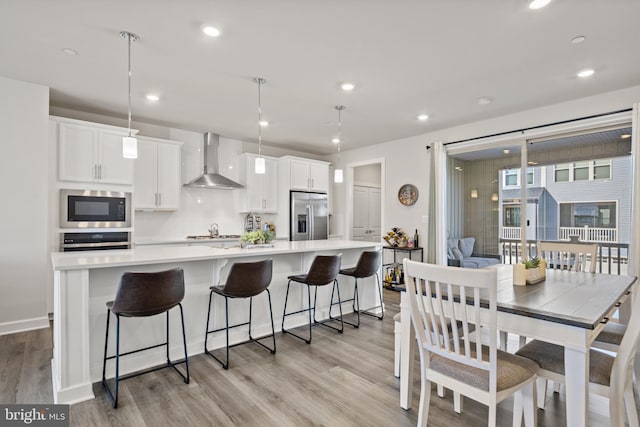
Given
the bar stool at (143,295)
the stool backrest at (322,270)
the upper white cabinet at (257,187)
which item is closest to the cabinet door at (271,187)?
the upper white cabinet at (257,187)

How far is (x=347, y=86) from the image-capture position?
11.6ft

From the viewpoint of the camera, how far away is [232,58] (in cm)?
289

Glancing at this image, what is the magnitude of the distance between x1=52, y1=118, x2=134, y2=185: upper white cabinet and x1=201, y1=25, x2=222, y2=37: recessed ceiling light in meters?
2.43

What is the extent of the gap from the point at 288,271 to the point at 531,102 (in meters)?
3.53

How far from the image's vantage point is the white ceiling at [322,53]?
87.7 inches

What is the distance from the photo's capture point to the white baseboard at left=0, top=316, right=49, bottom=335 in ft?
11.1

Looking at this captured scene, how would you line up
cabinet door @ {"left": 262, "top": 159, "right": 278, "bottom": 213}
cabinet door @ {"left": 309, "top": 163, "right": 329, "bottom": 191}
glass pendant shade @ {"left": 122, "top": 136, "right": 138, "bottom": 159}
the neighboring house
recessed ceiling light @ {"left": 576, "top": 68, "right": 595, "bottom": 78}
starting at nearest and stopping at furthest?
glass pendant shade @ {"left": 122, "top": 136, "right": 138, "bottom": 159}
recessed ceiling light @ {"left": 576, "top": 68, "right": 595, "bottom": 78}
the neighboring house
cabinet door @ {"left": 262, "top": 159, "right": 278, "bottom": 213}
cabinet door @ {"left": 309, "top": 163, "right": 329, "bottom": 191}

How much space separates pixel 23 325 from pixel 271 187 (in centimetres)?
383

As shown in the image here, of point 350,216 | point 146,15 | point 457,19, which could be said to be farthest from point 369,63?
point 350,216

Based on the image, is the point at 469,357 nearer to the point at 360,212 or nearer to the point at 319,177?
the point at 319,177

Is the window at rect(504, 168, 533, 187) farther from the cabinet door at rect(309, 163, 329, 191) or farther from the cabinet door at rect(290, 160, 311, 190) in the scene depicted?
the cabinet door at rect(290, 160, 311, 190)

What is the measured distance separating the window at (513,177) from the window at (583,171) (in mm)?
347

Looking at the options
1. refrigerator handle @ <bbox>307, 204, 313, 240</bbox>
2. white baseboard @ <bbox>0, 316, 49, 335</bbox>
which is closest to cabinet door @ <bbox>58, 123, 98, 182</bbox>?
white baseboard @ <bbox>0, 316, 49, 335</bbox>

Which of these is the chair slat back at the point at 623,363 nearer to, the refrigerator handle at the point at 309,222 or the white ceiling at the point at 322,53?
the white ceiling at the point at 322,53
